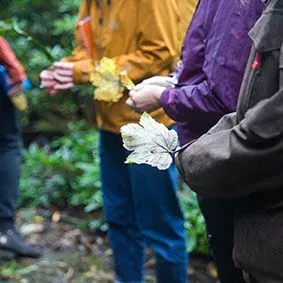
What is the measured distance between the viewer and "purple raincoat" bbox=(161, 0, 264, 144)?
1.85 m

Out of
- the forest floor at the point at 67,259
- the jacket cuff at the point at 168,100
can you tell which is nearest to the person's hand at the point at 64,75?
the jacket cuff at the point at 168,100

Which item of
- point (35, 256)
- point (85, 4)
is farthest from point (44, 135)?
point (85, 4)

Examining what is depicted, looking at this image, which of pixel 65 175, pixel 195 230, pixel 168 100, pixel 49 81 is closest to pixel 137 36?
pixel 49 81

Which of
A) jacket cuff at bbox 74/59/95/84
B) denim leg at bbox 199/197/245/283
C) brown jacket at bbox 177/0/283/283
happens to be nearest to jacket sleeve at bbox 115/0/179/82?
jacket cuff at bbox 74/59/95/84

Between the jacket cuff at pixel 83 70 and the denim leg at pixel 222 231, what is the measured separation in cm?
85

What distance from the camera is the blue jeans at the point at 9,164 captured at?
3447mm

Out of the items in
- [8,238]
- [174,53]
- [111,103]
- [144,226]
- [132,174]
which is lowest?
[8,238]

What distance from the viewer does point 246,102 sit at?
1.53 meters

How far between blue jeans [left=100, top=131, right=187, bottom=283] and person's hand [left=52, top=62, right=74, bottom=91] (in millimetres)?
260

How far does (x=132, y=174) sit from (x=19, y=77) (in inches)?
32.6

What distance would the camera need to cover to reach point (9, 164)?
3.51m

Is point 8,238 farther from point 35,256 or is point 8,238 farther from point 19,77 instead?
point 19,77

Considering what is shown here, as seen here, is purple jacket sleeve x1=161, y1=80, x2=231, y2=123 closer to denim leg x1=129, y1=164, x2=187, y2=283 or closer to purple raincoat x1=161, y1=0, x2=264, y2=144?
purple raincoat x1=161, y1=0, x2=264, y2=144

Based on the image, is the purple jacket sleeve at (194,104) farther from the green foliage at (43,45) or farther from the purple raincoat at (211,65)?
the green foliage at (43,45)
